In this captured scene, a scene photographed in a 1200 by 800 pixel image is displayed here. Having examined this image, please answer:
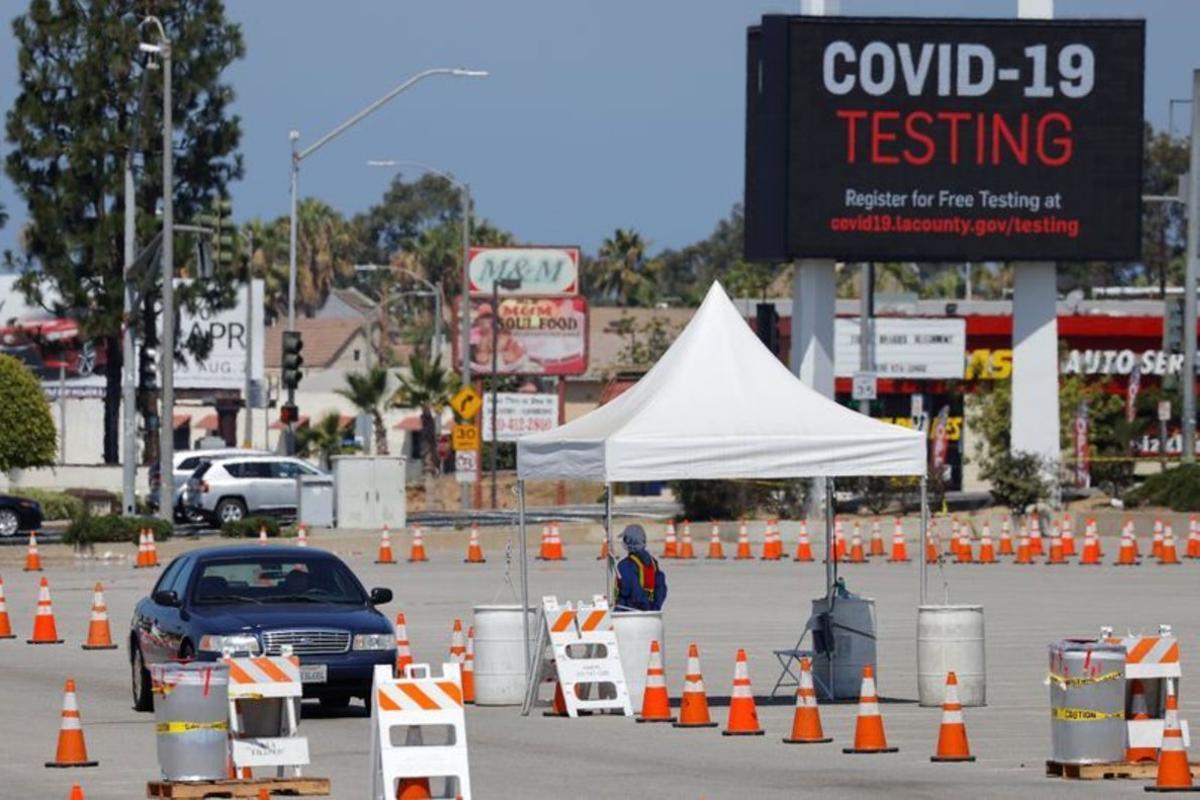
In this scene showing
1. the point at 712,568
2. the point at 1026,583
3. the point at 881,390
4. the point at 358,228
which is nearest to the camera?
the point at 1026,583

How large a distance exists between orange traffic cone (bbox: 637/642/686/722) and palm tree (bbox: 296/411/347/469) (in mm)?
62254

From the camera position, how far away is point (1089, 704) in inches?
640

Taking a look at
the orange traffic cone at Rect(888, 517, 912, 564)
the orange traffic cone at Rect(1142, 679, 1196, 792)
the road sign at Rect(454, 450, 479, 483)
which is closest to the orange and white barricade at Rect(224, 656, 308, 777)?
the orange traffic cone at Rect(1142, 679, 1196, 792)

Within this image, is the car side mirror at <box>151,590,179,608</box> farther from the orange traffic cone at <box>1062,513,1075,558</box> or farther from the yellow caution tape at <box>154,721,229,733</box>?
the orange traffic cone at <box>1062,513,1075,558</box>

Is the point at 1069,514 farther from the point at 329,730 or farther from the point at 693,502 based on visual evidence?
the point at 329,730

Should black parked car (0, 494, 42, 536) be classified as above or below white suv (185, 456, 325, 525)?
below

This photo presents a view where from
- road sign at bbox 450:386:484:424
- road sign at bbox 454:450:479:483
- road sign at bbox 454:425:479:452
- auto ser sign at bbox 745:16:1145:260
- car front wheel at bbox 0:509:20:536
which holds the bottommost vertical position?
car front wheel at bbox 0:509:20:536

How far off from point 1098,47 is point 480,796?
43.3 meters

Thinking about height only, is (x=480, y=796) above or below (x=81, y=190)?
below

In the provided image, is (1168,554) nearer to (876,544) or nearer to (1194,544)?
(1194,544)

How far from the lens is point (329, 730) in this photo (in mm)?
19984

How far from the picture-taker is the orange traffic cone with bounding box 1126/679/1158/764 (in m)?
16.5

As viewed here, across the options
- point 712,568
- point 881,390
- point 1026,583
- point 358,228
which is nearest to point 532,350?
point 881,390

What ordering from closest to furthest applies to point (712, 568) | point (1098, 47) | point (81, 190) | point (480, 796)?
point (480, 796) < point (712, 568) < point (1098, 47) < point (81, 190)
